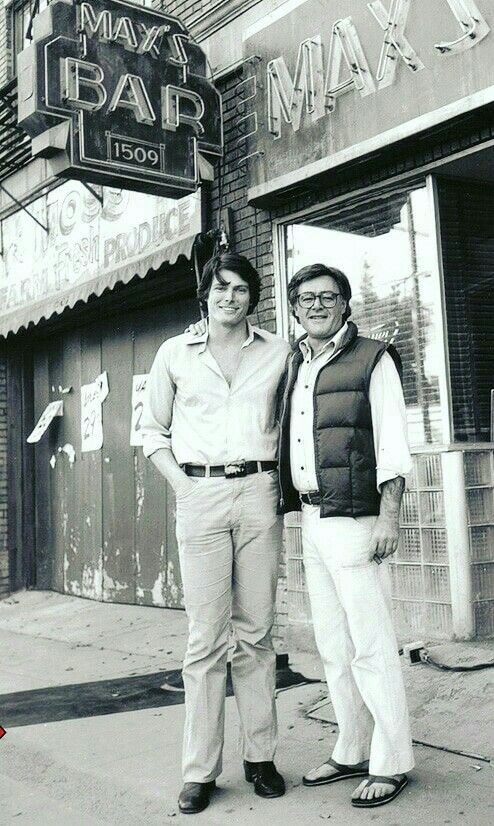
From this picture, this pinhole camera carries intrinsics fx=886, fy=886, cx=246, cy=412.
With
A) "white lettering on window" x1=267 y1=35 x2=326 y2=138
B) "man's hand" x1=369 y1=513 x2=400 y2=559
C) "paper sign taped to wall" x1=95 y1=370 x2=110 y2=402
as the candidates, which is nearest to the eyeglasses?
"man's hand" x1=369 y1=513 x2=400 y2=559

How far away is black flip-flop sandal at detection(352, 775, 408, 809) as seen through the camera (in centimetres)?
321

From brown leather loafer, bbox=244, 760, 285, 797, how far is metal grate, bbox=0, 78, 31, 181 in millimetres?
6788

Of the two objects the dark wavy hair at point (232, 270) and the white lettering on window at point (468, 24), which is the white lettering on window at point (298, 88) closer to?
the white lettering on window at point (468, 24)

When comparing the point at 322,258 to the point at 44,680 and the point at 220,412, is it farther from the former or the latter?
the point at 44,680

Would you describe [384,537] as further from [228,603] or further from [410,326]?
[410,326]

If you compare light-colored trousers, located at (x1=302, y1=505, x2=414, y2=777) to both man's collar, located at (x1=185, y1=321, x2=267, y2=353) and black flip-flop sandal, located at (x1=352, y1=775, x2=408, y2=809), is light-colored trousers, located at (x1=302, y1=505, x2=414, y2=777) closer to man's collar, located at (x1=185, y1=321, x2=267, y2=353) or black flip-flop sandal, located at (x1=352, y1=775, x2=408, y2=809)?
black flip-flop sandal, located at (x1=352, y1=775, x2=408, y2=809)

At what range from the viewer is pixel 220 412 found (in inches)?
141

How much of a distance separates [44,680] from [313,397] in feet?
11.3

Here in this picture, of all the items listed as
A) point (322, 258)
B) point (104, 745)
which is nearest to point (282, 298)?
point (322, 258)

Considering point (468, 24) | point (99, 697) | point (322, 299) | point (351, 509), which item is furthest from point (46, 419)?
point (351, 509)

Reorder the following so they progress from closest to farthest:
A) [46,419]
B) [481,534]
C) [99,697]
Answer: [481,534] < [99,697] < [46,419]

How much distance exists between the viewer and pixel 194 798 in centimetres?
335

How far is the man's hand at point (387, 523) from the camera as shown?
3297 millimetres

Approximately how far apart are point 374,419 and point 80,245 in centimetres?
558
